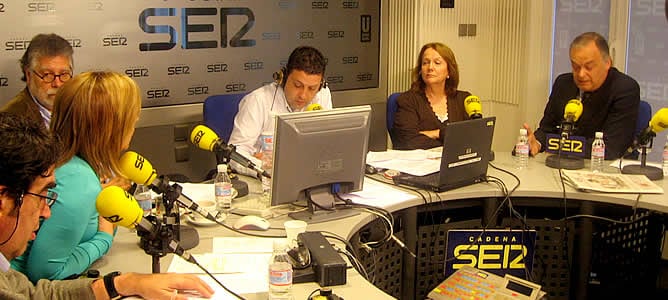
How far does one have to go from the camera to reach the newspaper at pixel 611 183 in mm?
3096

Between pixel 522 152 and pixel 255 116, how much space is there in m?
1.29

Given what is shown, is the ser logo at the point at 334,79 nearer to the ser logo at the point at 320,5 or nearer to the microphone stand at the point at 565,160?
the ser logo at the point at 320,5

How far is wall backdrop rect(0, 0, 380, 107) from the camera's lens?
3.84 m

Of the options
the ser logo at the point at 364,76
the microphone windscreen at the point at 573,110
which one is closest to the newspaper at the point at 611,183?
the microphone windscreen at the point at 573,110

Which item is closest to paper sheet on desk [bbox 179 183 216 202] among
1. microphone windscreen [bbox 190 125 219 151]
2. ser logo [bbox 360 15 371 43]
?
microphone windscreen [bbox 190 125 219 151]

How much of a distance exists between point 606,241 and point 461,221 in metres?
0.67

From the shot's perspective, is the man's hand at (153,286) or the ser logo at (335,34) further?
the ser logo at (335,34)

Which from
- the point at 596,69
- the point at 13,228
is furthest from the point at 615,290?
the point at 13,228

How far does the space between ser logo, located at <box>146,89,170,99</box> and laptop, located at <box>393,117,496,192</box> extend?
1.71 meters

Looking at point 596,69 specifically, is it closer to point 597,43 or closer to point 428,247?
point 597,43

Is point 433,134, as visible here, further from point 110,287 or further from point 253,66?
point 110,287

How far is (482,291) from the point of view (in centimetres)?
288

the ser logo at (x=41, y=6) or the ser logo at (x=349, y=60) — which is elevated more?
the ser logo at (x=41, y=6)

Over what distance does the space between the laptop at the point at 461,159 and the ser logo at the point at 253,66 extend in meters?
1.71
